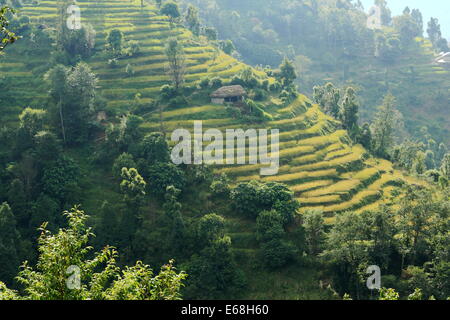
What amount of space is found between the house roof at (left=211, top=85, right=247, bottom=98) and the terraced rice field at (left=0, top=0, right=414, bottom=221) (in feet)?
6.54

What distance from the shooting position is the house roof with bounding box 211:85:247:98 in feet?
216

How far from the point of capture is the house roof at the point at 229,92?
65.9m

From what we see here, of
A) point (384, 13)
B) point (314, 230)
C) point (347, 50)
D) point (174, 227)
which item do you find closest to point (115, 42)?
point (174, 227)

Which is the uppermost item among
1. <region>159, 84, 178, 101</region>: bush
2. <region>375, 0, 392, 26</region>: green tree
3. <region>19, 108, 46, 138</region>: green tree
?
<region>375, 0, 392, 26</region>: green tree

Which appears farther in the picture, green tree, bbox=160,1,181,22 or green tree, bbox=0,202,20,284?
green tree, bbox=160,1,181,22

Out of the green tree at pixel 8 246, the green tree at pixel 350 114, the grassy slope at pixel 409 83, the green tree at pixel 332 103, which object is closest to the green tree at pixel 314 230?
the green tree at pixel 8 246

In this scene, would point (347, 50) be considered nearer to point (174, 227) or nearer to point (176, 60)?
point (176, 60)

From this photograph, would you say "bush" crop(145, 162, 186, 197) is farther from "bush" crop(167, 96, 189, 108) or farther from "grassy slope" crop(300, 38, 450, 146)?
"grassy slope" crop(300, 38, 450, 146)

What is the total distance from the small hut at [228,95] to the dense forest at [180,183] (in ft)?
2.82

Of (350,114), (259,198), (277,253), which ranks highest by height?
(350,114)

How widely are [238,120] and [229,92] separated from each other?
18.8 ft

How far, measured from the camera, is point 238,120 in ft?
206

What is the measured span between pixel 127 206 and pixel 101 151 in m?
12.3

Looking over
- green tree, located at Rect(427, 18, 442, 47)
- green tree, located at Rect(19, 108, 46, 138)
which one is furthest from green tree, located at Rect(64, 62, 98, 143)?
green tree, located at Rect(427, 18, 442, 47)
